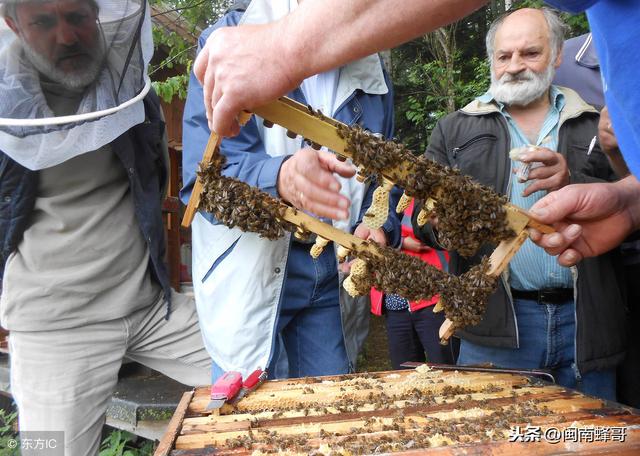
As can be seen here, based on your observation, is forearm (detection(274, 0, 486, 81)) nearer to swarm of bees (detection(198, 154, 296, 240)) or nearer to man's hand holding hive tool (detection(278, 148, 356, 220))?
man's hand holding hive tool (detection(278, 148, 356, 220))

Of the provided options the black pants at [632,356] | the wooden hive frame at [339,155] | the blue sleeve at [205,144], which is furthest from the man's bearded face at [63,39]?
the black pants at [632,356]

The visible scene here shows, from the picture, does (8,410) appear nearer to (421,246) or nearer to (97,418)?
(97,418)

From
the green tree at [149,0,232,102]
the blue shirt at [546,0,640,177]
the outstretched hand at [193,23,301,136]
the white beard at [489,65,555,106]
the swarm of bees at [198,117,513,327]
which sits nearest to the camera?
the blue shirt at [546,0,640,177]

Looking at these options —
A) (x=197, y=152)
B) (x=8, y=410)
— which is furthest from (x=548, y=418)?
(x=8, y=410)

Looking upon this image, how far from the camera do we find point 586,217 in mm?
1803

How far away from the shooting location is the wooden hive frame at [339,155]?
148 centimetres

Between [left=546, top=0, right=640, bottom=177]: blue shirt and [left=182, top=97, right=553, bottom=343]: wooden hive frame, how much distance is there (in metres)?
0.61

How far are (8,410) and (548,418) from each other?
5858mm

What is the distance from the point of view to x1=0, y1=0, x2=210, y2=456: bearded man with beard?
239cm

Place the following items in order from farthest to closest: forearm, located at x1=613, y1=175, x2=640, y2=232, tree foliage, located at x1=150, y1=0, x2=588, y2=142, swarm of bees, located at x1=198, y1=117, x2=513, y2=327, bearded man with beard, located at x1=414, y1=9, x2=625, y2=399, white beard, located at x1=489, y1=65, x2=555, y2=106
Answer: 1. tree foliage, located at x1=150, y1=0, x2=588, y2=142
2. white beard, located at x1=489, y1=65, x2=555, y2=106
3. bearded man with beard, located at x1=414, y1=9, x2=625, y2=399
4. forearm, located at x1=613, y1=175, x2=640, y2=232
5. swarm of bees, located at x1=198, y1=117, x2=513, y2=327

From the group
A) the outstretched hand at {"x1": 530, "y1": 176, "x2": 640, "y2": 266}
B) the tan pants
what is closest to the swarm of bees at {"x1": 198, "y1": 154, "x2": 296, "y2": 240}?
the outstretched hand at {"x1": 530, "y1": 176, "x2": 640, "y2": 266}

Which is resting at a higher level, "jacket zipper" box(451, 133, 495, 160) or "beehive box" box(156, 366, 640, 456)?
"jacket zipper" box(451, 133, 495, 160)

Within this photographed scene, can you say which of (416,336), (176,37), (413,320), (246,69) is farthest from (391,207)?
(176,37)

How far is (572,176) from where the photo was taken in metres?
2.31
